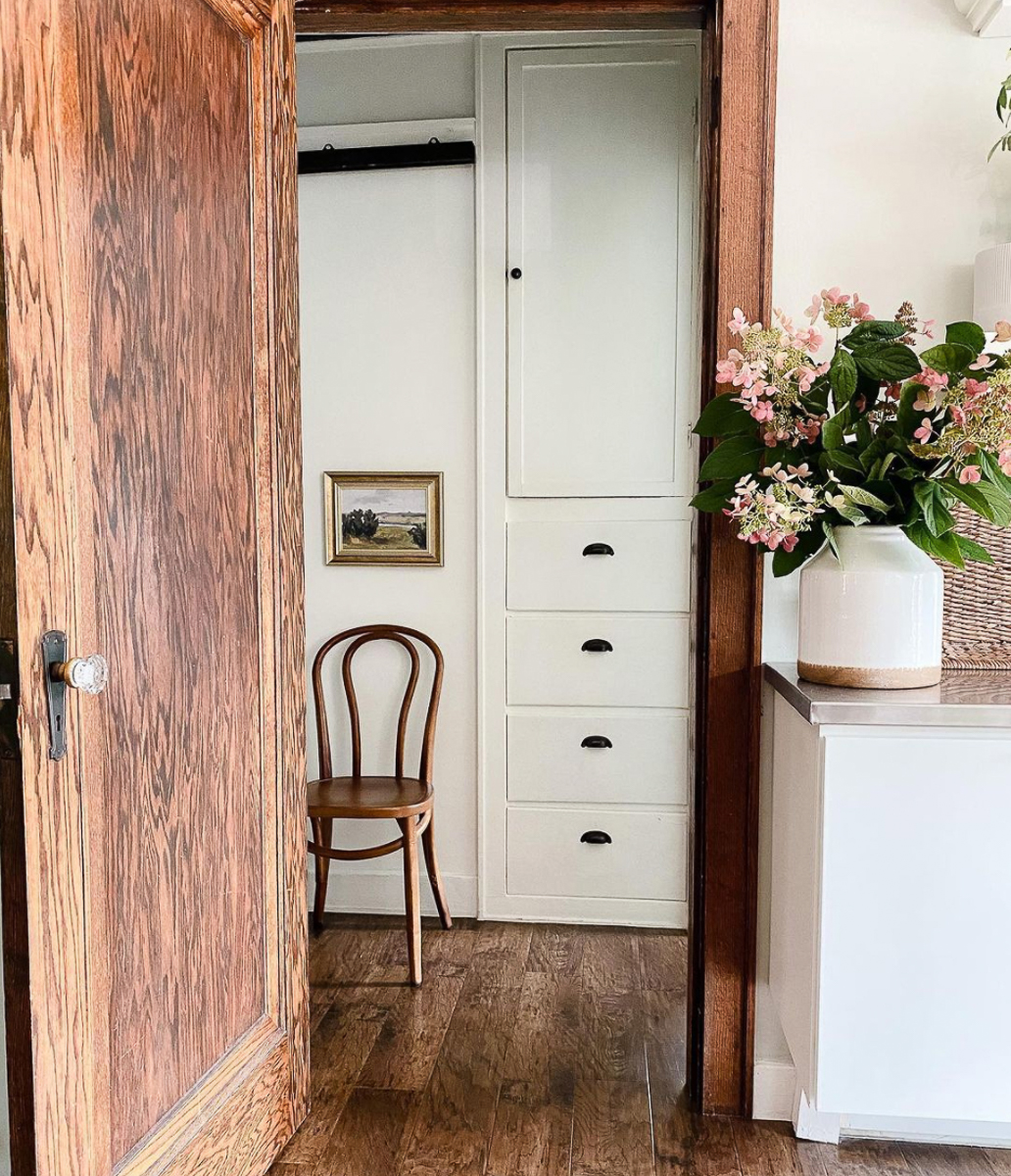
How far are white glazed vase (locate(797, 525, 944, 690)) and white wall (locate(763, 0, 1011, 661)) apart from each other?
52 centimetres

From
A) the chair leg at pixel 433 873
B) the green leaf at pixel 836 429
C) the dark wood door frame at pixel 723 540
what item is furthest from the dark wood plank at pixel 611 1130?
the green leaf at pixel 836 429

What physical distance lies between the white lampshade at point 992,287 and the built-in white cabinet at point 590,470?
4.14ft

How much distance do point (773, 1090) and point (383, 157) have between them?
2670 mm

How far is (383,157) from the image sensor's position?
3168mm

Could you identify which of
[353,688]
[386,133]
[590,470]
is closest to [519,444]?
[590,470]

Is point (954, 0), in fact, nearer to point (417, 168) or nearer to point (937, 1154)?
point (417, 168)

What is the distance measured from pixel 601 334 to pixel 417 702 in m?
1.26

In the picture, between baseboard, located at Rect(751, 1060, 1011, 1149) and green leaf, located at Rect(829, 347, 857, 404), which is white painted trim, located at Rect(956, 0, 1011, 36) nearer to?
green leaf, located at Rect(829, 347, 857, 404)

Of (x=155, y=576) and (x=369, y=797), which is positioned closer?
(x=155, y=576)

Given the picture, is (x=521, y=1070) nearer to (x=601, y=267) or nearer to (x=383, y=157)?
(x=601, y=267)

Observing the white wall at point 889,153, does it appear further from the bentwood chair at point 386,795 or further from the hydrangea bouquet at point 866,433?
the bentwood chair at point 386,795

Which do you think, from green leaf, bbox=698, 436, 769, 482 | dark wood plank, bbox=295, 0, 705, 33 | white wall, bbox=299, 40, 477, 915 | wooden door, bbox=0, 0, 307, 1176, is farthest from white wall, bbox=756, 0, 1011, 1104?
white wall, bbox=299, 40, 477, 915

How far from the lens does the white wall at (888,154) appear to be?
6.54 ft

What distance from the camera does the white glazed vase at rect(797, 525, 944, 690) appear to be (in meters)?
1.81
